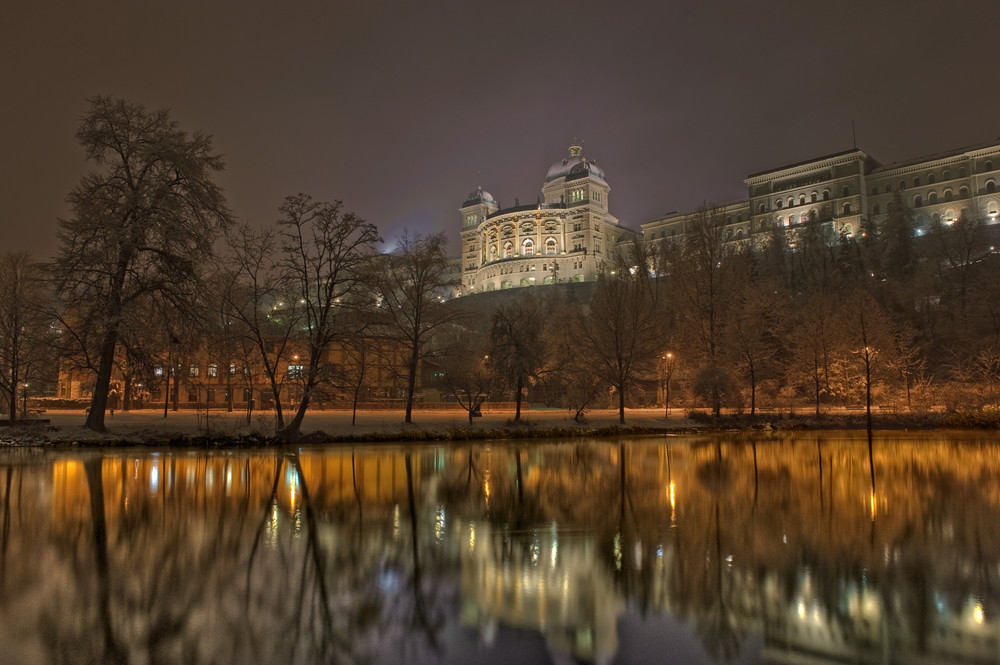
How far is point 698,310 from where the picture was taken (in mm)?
51500

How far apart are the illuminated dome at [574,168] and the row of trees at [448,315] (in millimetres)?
81594

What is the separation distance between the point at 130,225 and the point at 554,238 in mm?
125793

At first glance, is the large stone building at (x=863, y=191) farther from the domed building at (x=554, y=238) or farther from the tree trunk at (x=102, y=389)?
the tree trunk at (x=102, y=389)

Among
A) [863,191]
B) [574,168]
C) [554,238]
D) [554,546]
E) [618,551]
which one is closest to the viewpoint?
[618,551]

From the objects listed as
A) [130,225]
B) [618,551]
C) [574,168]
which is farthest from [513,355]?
[574,168]

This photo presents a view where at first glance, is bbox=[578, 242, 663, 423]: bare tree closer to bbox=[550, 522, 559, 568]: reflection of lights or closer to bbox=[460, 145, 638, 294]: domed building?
bbox=[550, 522, 559, 568]: reflection of lights

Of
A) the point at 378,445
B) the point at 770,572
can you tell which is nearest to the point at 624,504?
the point at 770,572

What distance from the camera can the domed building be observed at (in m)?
144

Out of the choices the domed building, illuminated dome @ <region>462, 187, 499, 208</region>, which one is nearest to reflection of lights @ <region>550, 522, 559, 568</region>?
the domed building

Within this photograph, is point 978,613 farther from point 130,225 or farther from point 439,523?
point 130,225

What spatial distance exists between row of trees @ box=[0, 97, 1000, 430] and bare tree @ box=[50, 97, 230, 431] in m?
0.09

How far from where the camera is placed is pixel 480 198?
612ft

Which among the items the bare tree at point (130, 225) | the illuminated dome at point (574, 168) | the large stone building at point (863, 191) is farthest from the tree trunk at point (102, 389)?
the illuminated dome at point (574, 168)

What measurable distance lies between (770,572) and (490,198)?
609ft
